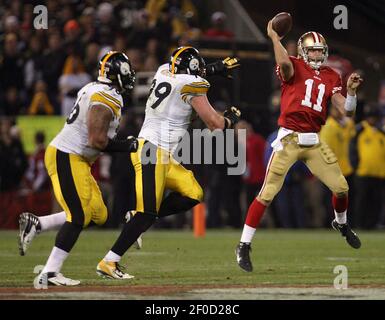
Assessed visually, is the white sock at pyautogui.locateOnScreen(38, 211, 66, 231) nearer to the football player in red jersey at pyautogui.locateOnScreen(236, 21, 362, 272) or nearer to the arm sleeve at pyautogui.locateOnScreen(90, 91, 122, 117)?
the arm sleeve at pyautogui.locateOnScreen(90, 91, 122, 117)

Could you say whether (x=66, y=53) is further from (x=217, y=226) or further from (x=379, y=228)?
(x=379, y=228)

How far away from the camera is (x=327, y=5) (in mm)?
16625

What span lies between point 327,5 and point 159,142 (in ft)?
30.2

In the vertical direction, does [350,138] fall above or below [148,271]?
above

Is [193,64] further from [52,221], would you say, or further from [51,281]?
[51,281]

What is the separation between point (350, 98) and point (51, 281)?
2986 millimetres

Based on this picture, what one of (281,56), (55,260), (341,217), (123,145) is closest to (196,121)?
(341,217)

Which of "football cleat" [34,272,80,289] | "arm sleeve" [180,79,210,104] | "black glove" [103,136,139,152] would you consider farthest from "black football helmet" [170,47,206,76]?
"football cleat" [34,272,80,289]

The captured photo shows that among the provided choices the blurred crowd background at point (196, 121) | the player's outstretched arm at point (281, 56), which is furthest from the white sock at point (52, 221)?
the blurred crowd background at point (196, 121)

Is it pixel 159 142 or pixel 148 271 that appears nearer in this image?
pixel 159 142

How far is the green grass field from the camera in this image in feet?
25.6

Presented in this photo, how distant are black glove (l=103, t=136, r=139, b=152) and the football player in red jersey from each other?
149cm
